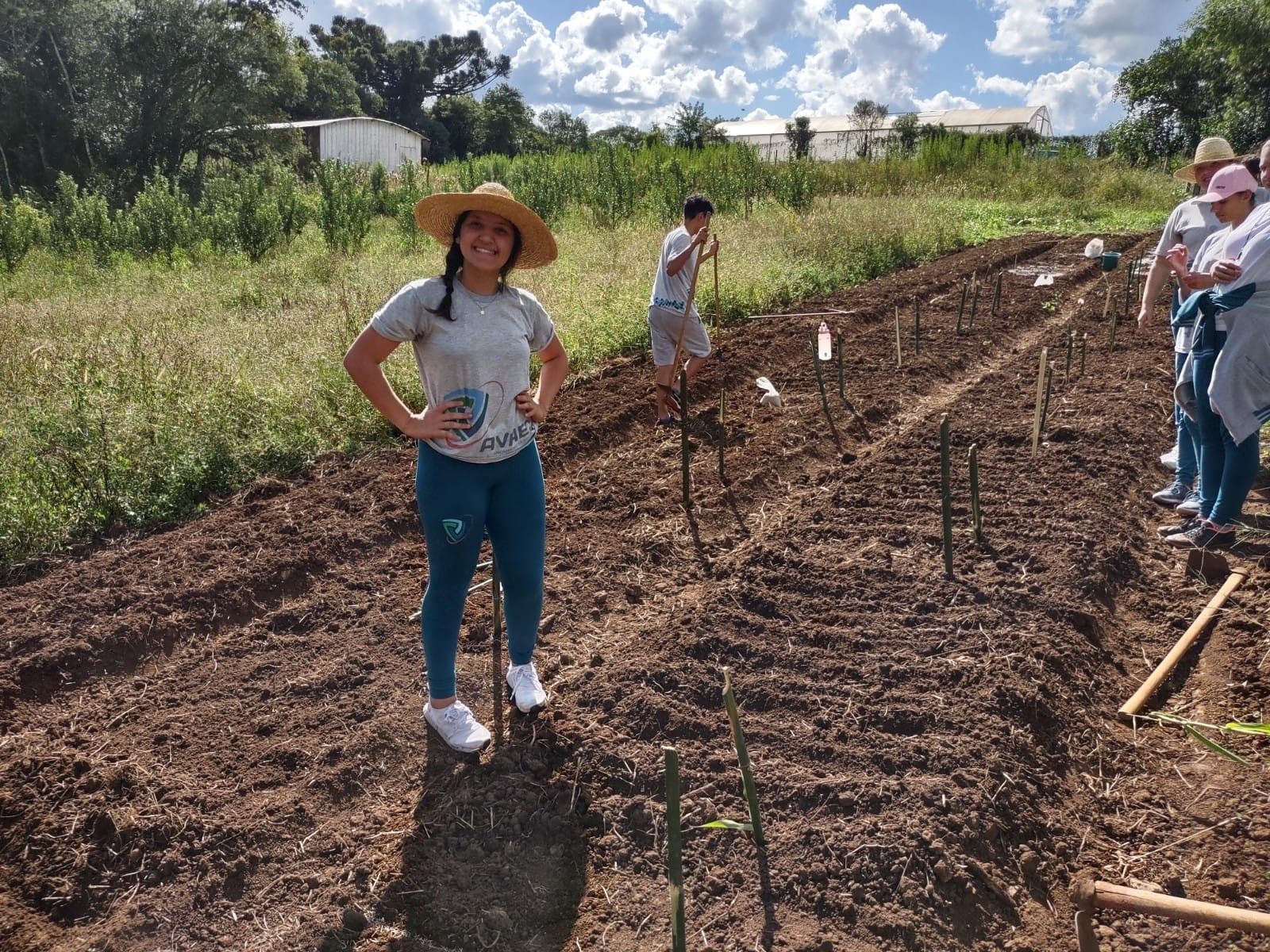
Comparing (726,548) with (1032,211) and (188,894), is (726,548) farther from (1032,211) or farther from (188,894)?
(1032,211)

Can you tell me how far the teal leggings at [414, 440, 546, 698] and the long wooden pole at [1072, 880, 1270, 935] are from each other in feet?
5.75

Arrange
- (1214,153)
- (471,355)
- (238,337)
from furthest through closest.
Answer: (238,337) → (1214,153) → (471,355)

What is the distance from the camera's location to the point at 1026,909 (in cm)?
233

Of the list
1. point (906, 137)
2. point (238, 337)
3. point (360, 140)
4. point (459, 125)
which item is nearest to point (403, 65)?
point (459, 125)

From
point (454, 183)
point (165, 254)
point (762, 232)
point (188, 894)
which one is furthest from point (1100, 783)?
point (454, 183)

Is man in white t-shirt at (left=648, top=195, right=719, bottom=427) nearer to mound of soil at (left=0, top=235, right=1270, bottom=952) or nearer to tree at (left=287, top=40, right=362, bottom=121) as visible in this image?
mound of soil at (left=0, top=235, right=1270, bottom=952)

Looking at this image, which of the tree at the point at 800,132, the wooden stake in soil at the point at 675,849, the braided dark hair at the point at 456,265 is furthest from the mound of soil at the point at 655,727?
the tree at the point at 800,132

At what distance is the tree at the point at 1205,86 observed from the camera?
2455 centimetres

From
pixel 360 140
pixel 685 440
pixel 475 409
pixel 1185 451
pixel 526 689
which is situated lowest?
pixel 526 689

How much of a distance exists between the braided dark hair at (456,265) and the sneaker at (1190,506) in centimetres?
388

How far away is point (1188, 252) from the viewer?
4.57 m

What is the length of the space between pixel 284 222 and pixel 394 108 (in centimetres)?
4226

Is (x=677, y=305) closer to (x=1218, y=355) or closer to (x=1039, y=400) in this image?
(x=1039, y=400)

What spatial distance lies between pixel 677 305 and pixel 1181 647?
3582mm
